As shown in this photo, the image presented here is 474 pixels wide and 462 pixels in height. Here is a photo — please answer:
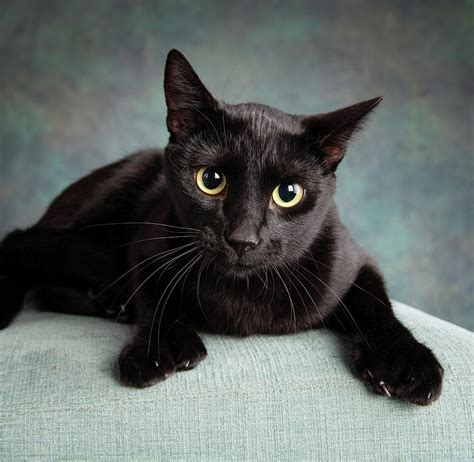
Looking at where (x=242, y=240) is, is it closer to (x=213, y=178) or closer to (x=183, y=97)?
(x=213, y=178)

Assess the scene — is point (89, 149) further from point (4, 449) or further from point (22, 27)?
point (4, 449)

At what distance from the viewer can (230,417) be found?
1.04m

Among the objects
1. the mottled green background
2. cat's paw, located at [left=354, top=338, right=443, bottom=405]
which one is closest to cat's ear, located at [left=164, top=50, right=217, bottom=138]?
cat's paw, located at [left=354, top=338, right=443, bottom=405]

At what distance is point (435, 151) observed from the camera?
2447 mm

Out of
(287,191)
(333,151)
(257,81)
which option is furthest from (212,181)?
(257,81)

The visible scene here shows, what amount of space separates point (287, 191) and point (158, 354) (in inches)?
13.9

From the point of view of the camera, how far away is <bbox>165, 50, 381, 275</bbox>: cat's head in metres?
1.07

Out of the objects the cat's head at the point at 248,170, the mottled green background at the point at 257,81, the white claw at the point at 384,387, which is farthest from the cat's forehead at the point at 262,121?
the mottled green background at the point at 257,81

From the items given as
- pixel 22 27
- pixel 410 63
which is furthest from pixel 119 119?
pixel 410 63

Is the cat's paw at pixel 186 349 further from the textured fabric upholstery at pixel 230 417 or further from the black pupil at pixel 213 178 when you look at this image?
the black pupil at pixel 213 178

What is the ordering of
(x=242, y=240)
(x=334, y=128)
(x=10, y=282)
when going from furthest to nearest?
(x=10, y=282) → (x=334, y=128) → (x=242, y=240)

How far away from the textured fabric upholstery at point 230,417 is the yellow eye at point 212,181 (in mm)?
302

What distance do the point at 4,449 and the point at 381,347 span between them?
0.63m

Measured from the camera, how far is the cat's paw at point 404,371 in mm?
1018
